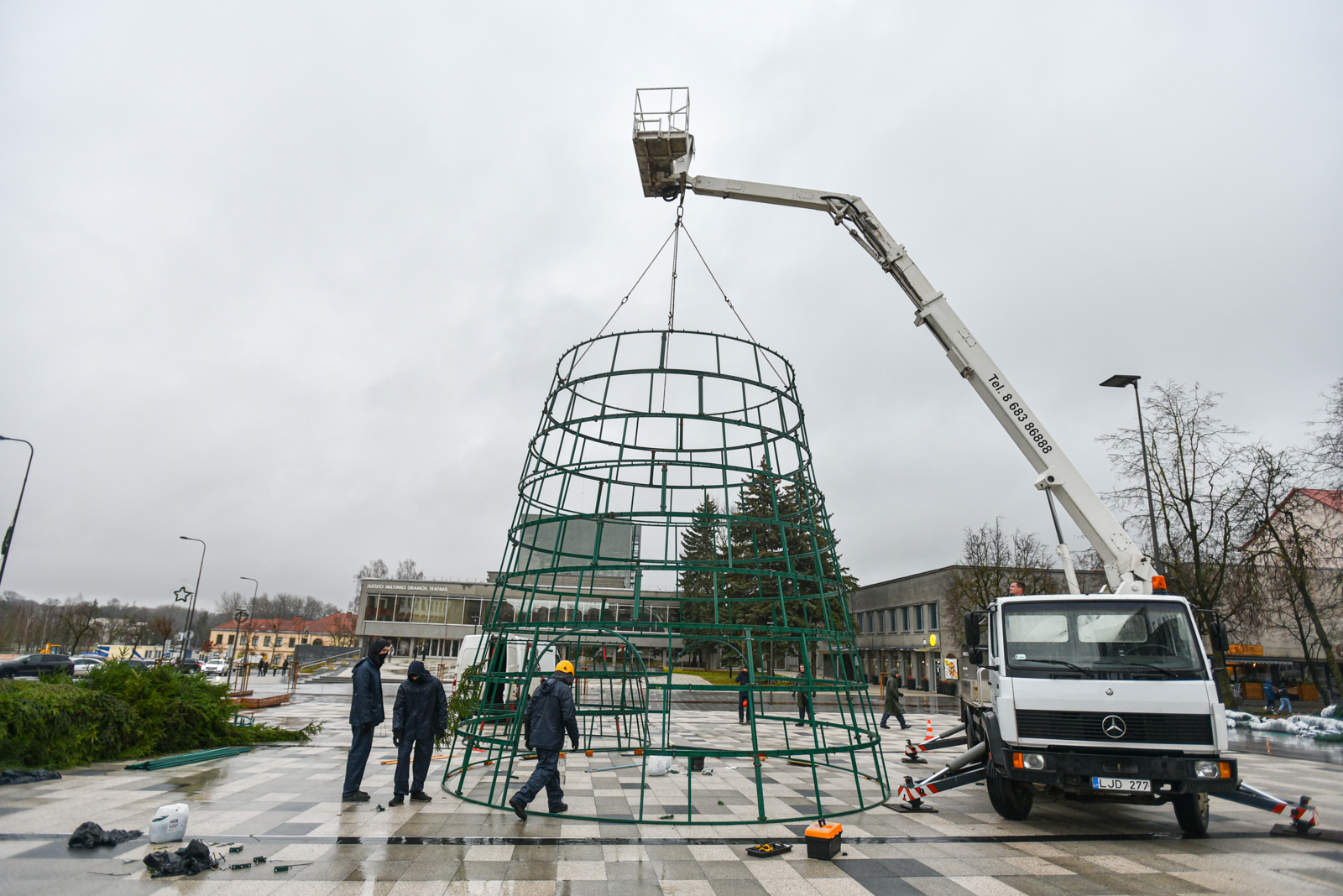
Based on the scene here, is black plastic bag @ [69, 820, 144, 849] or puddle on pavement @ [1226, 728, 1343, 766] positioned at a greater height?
black plastic bag @ [69, 820, 144, 849]

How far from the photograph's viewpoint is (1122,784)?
7.23 metres

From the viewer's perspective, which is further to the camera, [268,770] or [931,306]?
[931,306]

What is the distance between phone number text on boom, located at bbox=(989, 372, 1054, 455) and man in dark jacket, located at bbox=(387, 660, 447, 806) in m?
10.0

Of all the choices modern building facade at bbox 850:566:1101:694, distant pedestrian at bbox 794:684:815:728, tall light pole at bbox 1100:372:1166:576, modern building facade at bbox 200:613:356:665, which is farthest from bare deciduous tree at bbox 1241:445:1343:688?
modern building facade at bbox 200:613:356:665

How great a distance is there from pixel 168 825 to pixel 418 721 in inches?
103

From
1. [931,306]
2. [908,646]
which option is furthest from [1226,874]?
[908,646]

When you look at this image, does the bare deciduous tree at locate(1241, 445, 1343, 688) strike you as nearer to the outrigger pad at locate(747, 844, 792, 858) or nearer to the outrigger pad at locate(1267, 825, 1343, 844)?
the outrigger pad at locate(1267, 825, 1343, 844)

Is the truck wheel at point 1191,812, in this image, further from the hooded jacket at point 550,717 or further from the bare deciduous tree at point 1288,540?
the bare deciduous tree at point 1288,540

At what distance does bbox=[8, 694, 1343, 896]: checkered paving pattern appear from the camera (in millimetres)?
5617

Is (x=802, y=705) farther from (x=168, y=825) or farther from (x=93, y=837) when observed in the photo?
(x=93, y=837)

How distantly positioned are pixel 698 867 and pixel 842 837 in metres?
1.94

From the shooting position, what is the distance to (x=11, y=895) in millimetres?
5090

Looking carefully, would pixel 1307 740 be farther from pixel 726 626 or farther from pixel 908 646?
pixel 908 646

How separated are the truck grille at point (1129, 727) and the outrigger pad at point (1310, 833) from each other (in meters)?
2.05
